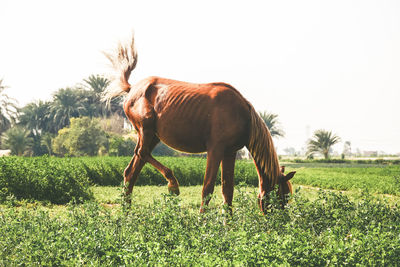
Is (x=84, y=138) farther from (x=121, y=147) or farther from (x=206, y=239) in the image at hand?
(x=206, y=239)

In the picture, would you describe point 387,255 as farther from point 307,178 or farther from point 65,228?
point 307,178

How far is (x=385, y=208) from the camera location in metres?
5.08

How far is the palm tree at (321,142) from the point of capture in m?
43.0

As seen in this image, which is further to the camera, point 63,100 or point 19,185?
point 63,100

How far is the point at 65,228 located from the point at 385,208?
4.64 meters

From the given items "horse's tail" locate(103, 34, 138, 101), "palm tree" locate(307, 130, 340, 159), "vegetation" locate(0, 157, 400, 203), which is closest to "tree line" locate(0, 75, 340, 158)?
"palm tree" locate(307, 130, 340, 159)

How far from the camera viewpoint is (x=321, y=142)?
143 feet

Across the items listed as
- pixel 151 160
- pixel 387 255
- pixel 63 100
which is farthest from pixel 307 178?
pixel 63 100

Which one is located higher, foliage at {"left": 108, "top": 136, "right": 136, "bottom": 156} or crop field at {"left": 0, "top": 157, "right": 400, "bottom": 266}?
foliage at {"left": 108, "top": 136, "right": 136, "bottom": 156}

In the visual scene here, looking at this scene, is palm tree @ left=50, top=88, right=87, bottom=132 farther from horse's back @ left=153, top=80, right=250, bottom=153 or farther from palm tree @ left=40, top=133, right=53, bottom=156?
horse's back @ left=153, top=80, right=250, bottom=153

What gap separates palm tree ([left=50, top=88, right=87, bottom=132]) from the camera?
46.4 metres

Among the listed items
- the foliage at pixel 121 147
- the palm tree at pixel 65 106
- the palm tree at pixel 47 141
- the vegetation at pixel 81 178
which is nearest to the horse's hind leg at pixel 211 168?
the vegetation at pixel 81 178

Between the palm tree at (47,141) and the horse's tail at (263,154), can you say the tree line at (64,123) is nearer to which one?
the palm tree at (47,141)

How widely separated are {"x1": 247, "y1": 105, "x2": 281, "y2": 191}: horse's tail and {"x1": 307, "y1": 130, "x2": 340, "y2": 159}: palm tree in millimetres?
40621
